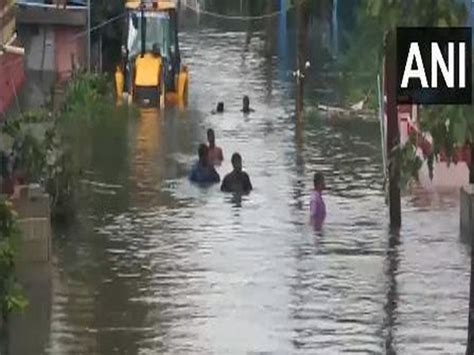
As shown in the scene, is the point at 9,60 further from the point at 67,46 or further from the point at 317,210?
the point at 317,210

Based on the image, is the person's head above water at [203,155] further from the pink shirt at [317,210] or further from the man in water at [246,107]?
the man in water at [246,107]

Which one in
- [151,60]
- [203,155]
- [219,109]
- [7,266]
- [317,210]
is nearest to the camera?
[7,266]

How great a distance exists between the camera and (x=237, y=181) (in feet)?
85.0

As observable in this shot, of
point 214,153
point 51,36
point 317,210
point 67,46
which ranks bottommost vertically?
point 317,210

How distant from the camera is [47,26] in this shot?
154 ft

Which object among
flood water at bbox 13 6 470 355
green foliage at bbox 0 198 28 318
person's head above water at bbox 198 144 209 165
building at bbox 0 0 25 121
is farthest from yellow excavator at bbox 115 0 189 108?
green foliage at bbox 0 198 28 318

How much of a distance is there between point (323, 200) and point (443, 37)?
15568 mm

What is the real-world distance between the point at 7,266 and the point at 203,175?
50.7ft

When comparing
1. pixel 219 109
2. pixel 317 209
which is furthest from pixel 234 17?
pixel 317 209

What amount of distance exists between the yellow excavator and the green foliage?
27.5 meters

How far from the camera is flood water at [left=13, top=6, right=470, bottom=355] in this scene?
50.8ft

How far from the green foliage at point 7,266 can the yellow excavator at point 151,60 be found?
27522 millimetres

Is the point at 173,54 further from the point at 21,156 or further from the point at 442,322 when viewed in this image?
the point at 442,322

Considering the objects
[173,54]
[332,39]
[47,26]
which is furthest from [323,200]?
[332,39]
